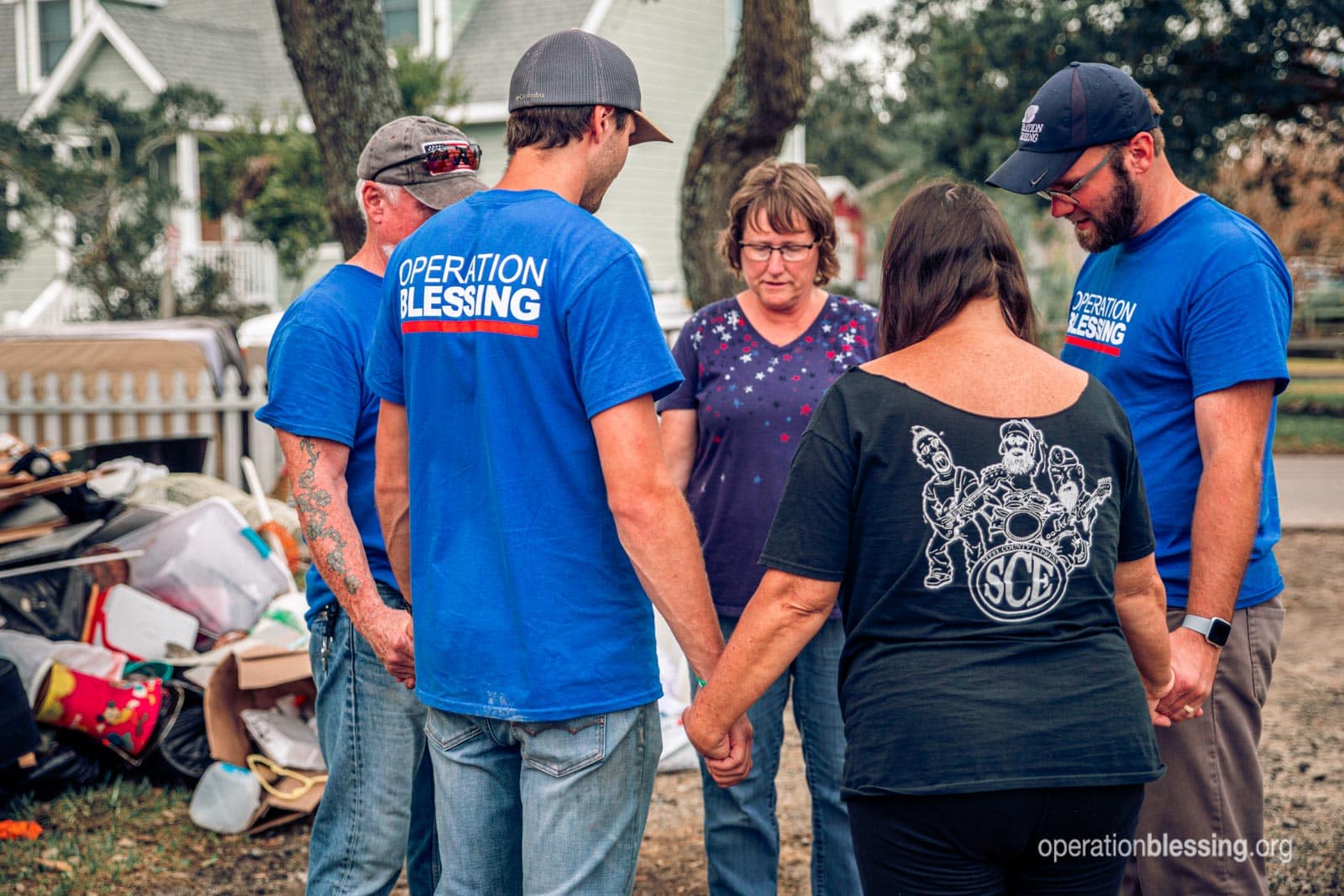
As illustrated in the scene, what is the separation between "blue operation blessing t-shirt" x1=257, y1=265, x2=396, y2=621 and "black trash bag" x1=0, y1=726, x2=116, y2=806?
243cm

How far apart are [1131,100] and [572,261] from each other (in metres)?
1.45

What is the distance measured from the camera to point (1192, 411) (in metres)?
2.73

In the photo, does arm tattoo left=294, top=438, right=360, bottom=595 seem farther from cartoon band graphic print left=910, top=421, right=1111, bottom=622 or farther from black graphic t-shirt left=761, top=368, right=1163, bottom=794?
cartoon band graphic print left=910, top=421, right=1111, bottom=622

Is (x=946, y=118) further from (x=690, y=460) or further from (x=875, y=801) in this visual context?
(x=875, y=801)

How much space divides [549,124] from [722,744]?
1.22 metres

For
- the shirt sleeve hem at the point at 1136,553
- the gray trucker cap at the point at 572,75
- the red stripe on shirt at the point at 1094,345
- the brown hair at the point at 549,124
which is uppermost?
the gray trucker cap at the point at 572,75

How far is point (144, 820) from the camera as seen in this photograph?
4.50m

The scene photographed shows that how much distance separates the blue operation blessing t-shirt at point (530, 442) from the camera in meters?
2.11

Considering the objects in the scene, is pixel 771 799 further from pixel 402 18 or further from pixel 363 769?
pixel 402 18

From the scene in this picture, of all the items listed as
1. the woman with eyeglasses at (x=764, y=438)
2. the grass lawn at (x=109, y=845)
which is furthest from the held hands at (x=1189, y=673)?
the grass lawn at (x=109, y=845)

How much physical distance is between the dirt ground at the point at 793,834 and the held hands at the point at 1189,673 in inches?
68.5

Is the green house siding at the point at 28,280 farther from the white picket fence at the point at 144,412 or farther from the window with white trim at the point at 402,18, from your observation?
the white picket fence at the point at 144,412

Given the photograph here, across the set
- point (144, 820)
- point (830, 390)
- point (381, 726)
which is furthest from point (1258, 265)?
point (144, 820)

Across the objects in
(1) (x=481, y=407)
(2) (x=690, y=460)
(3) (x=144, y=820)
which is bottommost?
(3) (x=144, y=820)
